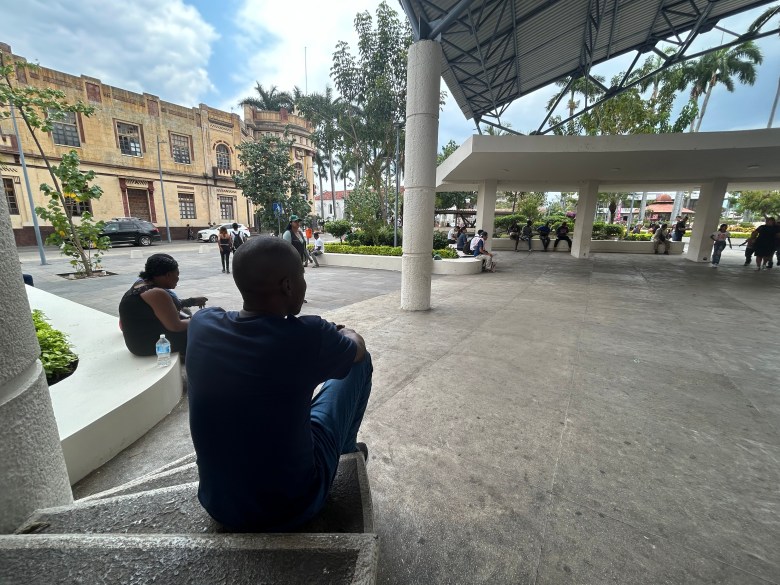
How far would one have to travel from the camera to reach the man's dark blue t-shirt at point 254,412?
1186mm

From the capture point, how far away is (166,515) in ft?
4.75

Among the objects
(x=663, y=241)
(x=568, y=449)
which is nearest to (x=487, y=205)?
(x=663, y=241)

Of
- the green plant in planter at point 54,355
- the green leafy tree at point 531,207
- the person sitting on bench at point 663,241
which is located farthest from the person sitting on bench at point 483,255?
the green leafy tree at point 531,207

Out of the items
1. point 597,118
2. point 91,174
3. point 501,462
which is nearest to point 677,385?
point 501,462

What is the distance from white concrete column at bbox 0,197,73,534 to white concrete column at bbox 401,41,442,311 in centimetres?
520

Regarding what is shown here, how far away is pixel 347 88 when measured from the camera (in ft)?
57.3

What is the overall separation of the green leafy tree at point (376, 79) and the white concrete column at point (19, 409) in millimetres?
17181

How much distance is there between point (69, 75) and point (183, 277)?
21902 mm

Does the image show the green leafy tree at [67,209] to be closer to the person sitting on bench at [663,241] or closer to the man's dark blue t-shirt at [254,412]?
the man's dark blue t-shirt at [254,412]

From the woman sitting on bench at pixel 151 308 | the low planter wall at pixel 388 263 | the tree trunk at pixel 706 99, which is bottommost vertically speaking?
the low planter wall at pixel 388 263

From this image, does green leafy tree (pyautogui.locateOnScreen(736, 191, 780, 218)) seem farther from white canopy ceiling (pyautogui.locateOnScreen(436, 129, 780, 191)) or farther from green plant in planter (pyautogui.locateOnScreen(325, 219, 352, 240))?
green plant in planter (pyautogui.locateOnScreen(325, 219, 352, 240))

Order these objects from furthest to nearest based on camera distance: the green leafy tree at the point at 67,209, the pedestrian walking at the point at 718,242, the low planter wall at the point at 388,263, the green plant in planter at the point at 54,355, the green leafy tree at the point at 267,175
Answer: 1. the green leafy tree at the point at 267,175
2. the pedestrian walking at the point at 718,242
3. the low planter wall at the point at 388,263
4. the green leafy tree at the point at 67,209
5. the green plant in planter at the point at 54,355

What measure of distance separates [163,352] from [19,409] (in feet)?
6.22

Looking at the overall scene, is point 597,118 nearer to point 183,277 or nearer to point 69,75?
point 183,277
